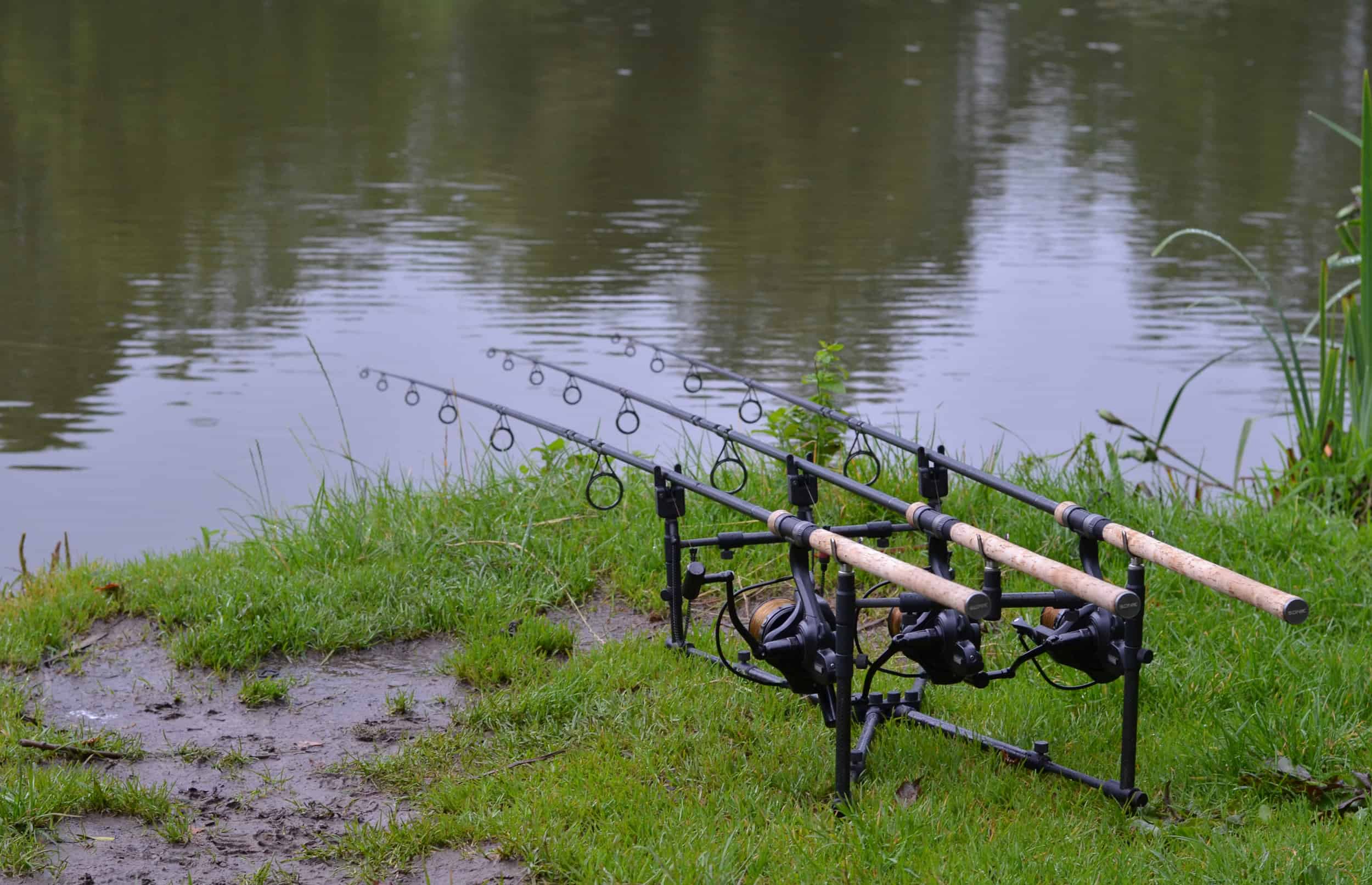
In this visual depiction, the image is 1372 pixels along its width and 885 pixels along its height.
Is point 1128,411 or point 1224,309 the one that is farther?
point 1224,309

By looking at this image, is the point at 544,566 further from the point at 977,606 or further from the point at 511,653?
the point at 977,606

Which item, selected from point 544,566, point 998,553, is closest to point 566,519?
point 544,566

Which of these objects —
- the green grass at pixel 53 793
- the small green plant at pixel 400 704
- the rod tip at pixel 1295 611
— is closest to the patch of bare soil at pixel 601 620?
the small green plant at pixel 400 704

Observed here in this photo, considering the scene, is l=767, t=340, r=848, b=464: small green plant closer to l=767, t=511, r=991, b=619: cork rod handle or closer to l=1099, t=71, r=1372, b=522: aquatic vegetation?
l=1099, t=71, r=1372, b=522: aquatic vegetation

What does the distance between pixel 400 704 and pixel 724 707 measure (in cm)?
87

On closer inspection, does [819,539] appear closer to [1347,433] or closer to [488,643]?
[488,643]

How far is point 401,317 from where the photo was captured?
990cm

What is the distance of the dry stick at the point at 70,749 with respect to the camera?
3.72 meters

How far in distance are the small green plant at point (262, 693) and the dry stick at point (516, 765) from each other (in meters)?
0.80

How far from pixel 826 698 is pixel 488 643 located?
130 centimetres

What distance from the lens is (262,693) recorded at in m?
4.09

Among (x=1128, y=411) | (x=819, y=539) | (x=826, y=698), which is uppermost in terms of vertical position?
(x=819, y=539)

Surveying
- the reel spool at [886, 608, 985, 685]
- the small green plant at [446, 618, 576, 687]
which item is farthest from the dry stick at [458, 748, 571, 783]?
the reel spool at [886, 608, 985, 685]

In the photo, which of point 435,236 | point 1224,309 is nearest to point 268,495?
point 435,236
